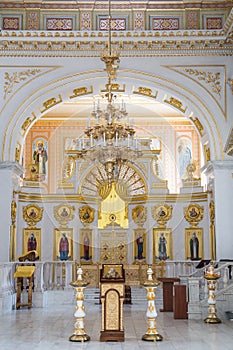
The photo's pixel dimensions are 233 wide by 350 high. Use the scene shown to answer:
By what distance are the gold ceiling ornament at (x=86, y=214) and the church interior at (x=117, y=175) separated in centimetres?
4

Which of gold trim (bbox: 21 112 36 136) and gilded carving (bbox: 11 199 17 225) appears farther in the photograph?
gold trim (bbox: 21 112 36 136)

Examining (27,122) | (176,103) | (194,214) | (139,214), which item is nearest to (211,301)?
(176,103)

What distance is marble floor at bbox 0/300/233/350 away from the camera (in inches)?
310

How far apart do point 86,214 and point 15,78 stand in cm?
674

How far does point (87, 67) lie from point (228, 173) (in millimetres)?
5326

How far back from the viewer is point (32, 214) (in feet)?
62.0

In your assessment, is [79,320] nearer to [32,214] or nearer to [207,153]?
[207,153]

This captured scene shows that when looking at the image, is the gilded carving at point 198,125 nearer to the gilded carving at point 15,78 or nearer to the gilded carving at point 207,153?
the gilded carving at point 207,153

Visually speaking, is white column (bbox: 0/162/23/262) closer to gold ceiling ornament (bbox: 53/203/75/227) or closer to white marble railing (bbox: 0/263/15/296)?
white marble railing (bbox: 0/263/15/296)

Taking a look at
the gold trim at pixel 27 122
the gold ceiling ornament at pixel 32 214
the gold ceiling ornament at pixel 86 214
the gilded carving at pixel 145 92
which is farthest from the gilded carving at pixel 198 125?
the gold ceiling ornament at pixel 32 214

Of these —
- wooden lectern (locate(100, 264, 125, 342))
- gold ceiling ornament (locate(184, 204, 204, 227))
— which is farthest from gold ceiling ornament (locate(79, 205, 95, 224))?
wooden lectern (locate(100, 264, 125, 342))

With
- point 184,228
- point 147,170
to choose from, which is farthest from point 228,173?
point 147,170

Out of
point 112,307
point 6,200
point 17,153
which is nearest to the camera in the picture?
point 112,307

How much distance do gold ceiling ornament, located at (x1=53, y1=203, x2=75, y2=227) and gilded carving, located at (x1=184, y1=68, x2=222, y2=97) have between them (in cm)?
739
